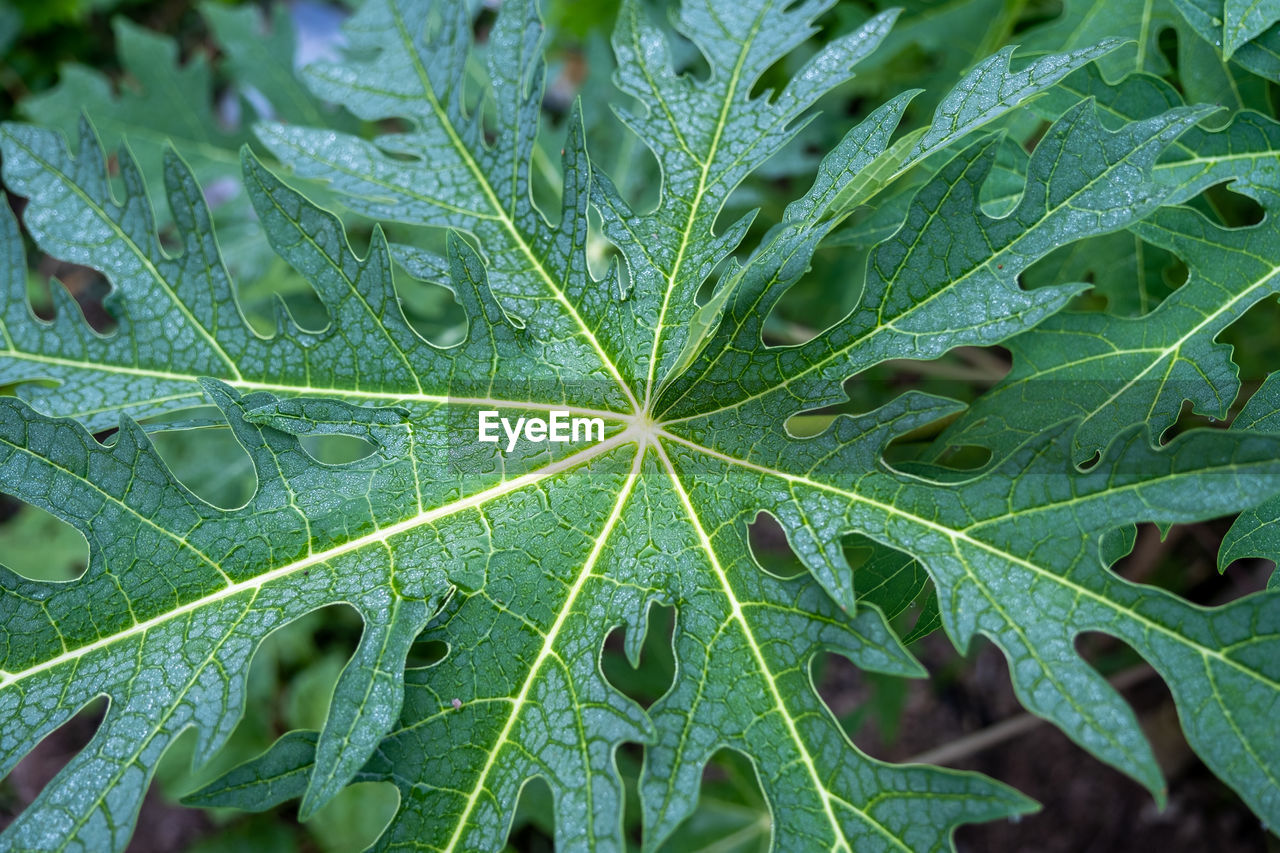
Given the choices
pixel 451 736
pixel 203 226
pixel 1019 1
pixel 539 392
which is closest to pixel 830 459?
pixel 539 392

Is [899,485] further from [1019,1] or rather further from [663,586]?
[1019,1]

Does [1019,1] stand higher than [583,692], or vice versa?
[1019,1]

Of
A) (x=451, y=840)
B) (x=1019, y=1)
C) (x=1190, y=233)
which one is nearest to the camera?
(x=451, y=840)

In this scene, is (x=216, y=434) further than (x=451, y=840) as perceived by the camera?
Yes

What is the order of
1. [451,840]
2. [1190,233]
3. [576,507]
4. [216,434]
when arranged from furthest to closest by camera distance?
[216,434]
[1190,233]
[576,507]
[451,840]

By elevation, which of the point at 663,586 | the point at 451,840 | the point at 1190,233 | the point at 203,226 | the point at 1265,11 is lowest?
the point at 451,840

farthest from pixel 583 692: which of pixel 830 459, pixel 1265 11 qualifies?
pixel 1265 11
